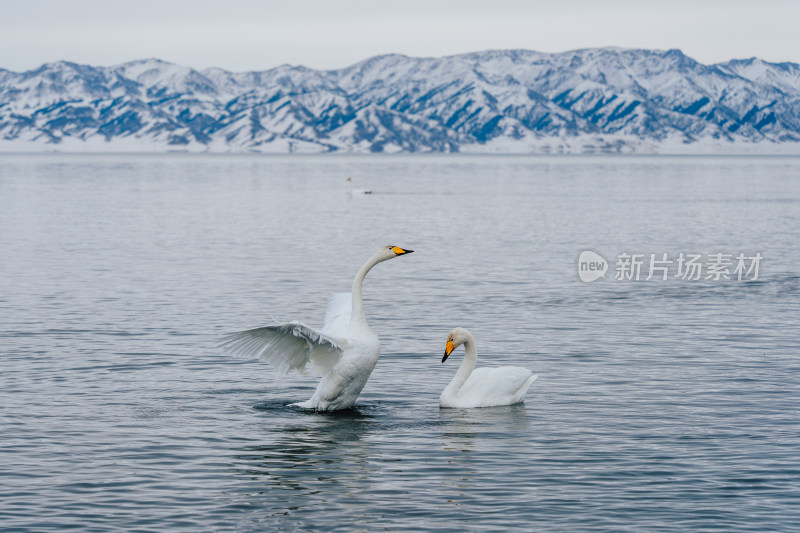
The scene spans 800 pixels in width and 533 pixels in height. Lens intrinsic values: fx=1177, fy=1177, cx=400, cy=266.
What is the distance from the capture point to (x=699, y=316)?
108ft

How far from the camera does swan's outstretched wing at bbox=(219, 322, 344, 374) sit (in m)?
19.4

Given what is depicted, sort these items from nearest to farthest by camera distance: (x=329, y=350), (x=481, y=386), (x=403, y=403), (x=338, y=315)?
(x=329, y=350) → (x=481, y=386) → (x=403, y=403) → (x=338, y=315)

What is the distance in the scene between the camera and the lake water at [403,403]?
15.5m

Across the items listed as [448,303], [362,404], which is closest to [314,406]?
[362,404]

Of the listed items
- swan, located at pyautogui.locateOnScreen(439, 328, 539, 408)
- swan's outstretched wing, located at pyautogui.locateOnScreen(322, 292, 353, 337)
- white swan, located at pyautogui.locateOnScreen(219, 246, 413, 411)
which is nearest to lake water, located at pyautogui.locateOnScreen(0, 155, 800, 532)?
swan, located at pyautogui.locateOnScreen(439, 328, 539, 408)

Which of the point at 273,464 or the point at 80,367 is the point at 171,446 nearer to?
the point at 273,464

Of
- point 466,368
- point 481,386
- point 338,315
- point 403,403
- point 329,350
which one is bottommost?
point 403,403

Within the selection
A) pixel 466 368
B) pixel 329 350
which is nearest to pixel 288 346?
pixel 329 350

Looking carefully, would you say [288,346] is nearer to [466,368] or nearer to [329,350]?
[329,350]

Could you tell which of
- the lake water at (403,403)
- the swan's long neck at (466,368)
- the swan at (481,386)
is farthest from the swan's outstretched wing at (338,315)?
Result: the swan's long neck at (466,368)

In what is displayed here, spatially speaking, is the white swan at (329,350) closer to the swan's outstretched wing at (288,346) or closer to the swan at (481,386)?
the swan's outstretched wing at (288,346)

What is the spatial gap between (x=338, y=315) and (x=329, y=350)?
2.41 metres

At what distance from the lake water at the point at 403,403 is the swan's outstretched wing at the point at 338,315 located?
4.92 feet

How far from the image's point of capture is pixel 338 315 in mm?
22406
